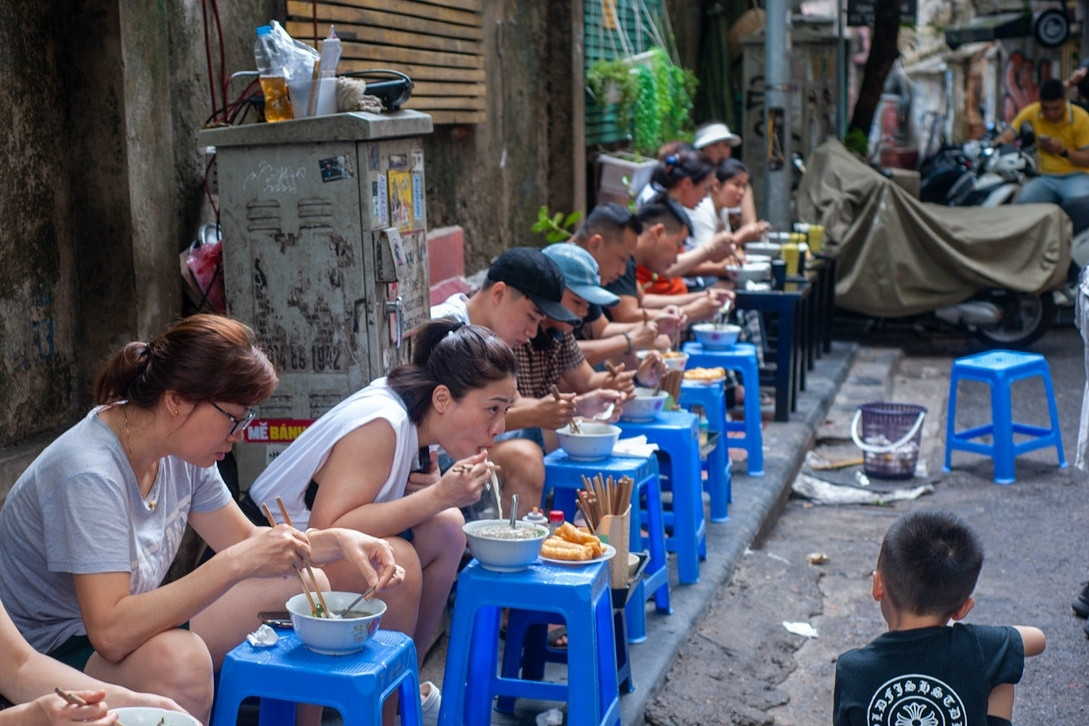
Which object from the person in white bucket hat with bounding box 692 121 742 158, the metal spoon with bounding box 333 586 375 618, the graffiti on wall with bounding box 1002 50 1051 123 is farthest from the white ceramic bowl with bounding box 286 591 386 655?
the graffiti on wall with bounding box 1002 50 1051 123

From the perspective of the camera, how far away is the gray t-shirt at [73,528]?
Answer: 9.12 ft

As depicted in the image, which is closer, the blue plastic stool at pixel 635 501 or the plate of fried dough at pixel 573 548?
the plate of fried dough at pixel 573 548

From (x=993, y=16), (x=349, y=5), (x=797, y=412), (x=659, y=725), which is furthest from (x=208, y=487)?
(x=993, y=16)

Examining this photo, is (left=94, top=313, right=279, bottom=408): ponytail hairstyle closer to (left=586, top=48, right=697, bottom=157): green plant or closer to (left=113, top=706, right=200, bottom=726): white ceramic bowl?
(left=113, top=706, right=200, bottom=726): white ceramic bowl

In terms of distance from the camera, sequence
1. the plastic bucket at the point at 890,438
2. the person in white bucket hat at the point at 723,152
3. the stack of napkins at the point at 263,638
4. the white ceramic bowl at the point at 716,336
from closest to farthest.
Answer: the stack of napkins at the point at 263,638
the white ceramic bowl at the point at 716,336
the plastic bucket at the point at 890,438
the person in white bucket hat at the point at 723,152

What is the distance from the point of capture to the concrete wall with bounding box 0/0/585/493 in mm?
3887

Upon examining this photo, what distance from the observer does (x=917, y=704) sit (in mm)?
2998

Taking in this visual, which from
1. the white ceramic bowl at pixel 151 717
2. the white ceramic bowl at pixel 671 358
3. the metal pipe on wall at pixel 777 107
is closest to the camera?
the white ceramic bowl at pixel 151 717

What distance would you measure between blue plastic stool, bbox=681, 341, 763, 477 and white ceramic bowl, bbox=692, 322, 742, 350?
0.04 metres

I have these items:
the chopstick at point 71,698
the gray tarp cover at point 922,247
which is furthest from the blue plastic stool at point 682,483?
the gray tarp cover at point 922,247

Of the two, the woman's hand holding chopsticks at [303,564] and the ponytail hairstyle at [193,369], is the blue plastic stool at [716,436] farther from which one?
the ponytail hairstyle at [193,369]

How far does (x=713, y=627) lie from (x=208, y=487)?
254 cm

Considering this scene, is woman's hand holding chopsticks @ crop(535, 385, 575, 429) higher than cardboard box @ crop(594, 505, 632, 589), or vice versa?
woman's hand holding chopsticks @ crop(535, 385, 575, 429)

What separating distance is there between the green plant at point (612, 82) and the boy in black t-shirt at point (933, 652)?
268 inches
